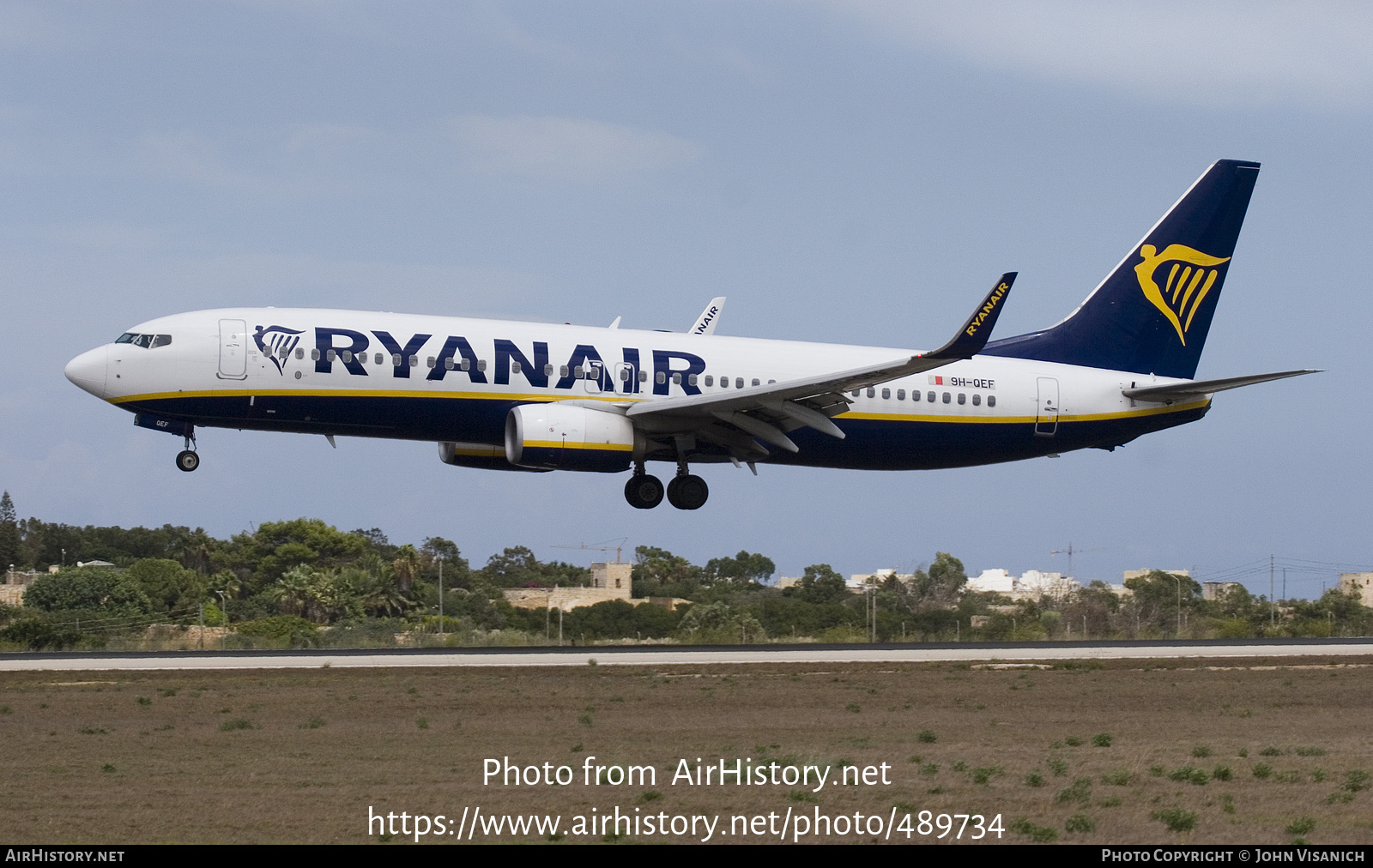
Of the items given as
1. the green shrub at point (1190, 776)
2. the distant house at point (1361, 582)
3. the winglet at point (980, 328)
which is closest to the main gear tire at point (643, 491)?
the winglet at point (980, 328)

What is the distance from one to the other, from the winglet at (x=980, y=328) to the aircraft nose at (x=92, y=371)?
59.3 feet

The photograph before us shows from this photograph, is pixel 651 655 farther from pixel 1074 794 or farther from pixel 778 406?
pixel 1074 794

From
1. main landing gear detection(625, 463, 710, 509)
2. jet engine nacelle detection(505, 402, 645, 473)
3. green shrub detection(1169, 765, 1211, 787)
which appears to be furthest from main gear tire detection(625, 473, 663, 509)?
green shrub detection(1169, 765, 1211, 787)

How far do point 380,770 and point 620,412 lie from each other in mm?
17105

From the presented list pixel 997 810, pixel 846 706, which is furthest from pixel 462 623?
pixel 997 810

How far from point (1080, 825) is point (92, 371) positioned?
2589 centimetres

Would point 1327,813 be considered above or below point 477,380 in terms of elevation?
below

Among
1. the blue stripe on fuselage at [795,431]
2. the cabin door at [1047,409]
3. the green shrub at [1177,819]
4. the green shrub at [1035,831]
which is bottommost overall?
the green shrub at [1035,831]

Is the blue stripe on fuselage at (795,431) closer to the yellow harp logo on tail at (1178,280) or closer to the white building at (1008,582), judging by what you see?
the yellow harp logo on tail at (1178,280)

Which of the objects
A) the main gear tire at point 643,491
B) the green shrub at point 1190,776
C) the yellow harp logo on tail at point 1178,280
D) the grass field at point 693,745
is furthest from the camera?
the yellow harp logo on tail at point 1178,280

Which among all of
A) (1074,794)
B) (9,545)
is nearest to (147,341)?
(1074,794)

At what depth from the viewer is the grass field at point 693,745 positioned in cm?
1744
